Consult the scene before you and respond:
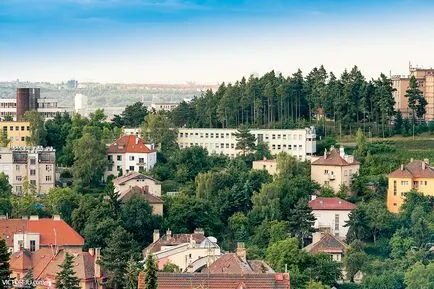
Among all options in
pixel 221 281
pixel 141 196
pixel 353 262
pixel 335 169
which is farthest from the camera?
pixel 335 169

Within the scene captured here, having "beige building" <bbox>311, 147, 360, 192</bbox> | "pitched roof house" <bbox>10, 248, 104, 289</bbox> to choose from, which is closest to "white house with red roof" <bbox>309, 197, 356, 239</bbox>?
"beige building" <bbox>311, 147, 360, 192</bbox>

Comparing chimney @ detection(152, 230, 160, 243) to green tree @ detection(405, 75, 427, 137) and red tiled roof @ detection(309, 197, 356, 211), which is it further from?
green tree @ detection(405, 75, 427, 137)

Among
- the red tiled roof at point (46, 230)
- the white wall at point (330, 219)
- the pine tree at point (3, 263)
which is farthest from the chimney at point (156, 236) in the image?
the pine tree at point (3, 263)


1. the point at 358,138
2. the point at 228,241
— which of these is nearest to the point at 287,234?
the point at 228,241

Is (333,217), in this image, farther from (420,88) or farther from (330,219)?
(420,88)

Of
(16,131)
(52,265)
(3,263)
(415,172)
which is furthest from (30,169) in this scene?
(3,263)

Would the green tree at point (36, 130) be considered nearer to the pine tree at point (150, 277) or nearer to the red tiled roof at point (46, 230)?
the red tiled roof at point (46, 230)
